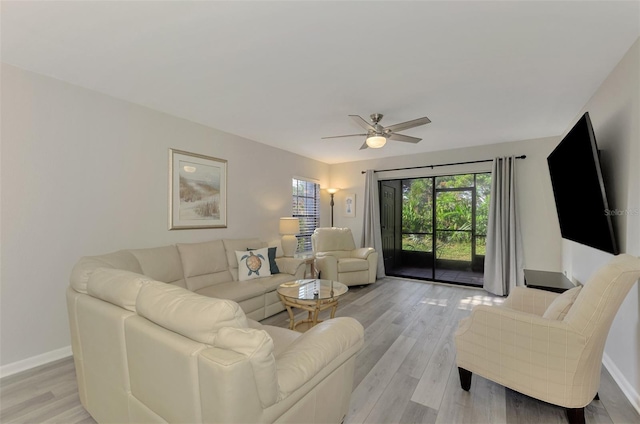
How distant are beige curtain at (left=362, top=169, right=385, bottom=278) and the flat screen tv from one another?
3088 mm

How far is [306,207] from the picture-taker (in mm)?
5965

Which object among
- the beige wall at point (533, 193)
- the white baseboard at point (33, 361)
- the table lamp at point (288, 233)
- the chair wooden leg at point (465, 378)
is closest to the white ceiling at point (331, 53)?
the beige wall at point (533, 193)

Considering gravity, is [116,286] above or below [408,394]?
above

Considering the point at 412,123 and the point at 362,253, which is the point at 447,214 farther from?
the point at 412,123

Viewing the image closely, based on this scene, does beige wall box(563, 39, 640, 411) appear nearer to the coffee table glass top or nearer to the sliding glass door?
the coffee table glass top

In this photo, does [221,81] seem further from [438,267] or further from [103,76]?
[438,267]

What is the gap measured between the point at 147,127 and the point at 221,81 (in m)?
1.26

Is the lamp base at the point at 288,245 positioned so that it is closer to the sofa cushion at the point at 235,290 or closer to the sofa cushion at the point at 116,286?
the sofa cushion at the point at 235,290

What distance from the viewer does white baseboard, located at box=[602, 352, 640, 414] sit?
191cm

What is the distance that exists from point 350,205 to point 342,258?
4.52ft

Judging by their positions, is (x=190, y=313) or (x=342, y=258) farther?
(x=342, y=258)

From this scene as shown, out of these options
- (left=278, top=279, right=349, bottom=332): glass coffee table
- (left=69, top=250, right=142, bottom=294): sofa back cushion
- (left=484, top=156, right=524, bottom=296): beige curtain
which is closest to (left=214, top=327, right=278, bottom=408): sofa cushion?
(left=69, top=250, right=142, bottom=294): sofa back cushion

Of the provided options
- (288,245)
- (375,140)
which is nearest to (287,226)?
(288,245)

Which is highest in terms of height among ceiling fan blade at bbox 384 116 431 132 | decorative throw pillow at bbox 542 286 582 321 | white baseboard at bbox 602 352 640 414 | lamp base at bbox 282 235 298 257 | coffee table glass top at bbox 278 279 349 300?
ceiling fan blade at bbox 384 116 431 132
